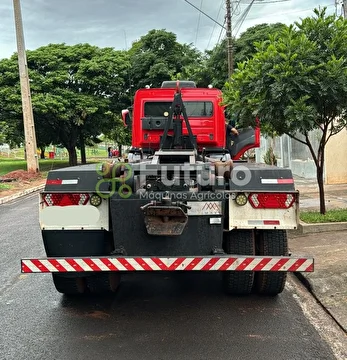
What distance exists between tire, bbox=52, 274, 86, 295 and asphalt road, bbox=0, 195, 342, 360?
0.41 ft

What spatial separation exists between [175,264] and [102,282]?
1131 millimetres

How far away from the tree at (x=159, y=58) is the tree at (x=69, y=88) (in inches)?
32.5

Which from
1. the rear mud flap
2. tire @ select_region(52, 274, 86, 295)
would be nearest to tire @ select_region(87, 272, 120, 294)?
tire @ select_region(52, 274, 86, 295)

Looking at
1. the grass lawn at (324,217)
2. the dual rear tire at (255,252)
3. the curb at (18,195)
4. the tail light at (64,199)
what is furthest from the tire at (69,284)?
the curb at (18,195)

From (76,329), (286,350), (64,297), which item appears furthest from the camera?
(64,297)

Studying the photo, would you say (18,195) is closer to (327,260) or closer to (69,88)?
(327,260)

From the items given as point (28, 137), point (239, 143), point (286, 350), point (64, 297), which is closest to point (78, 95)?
point (28, 137)

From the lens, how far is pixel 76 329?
4168mm

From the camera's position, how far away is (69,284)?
4.76 m

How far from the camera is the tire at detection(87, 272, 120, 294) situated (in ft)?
15.6

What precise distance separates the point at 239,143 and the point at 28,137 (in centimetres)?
1561

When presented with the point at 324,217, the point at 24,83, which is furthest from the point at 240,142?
the point at 24,83

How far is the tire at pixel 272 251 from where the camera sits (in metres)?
4.54

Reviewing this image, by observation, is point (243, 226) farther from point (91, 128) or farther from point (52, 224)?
point (91, 128)
